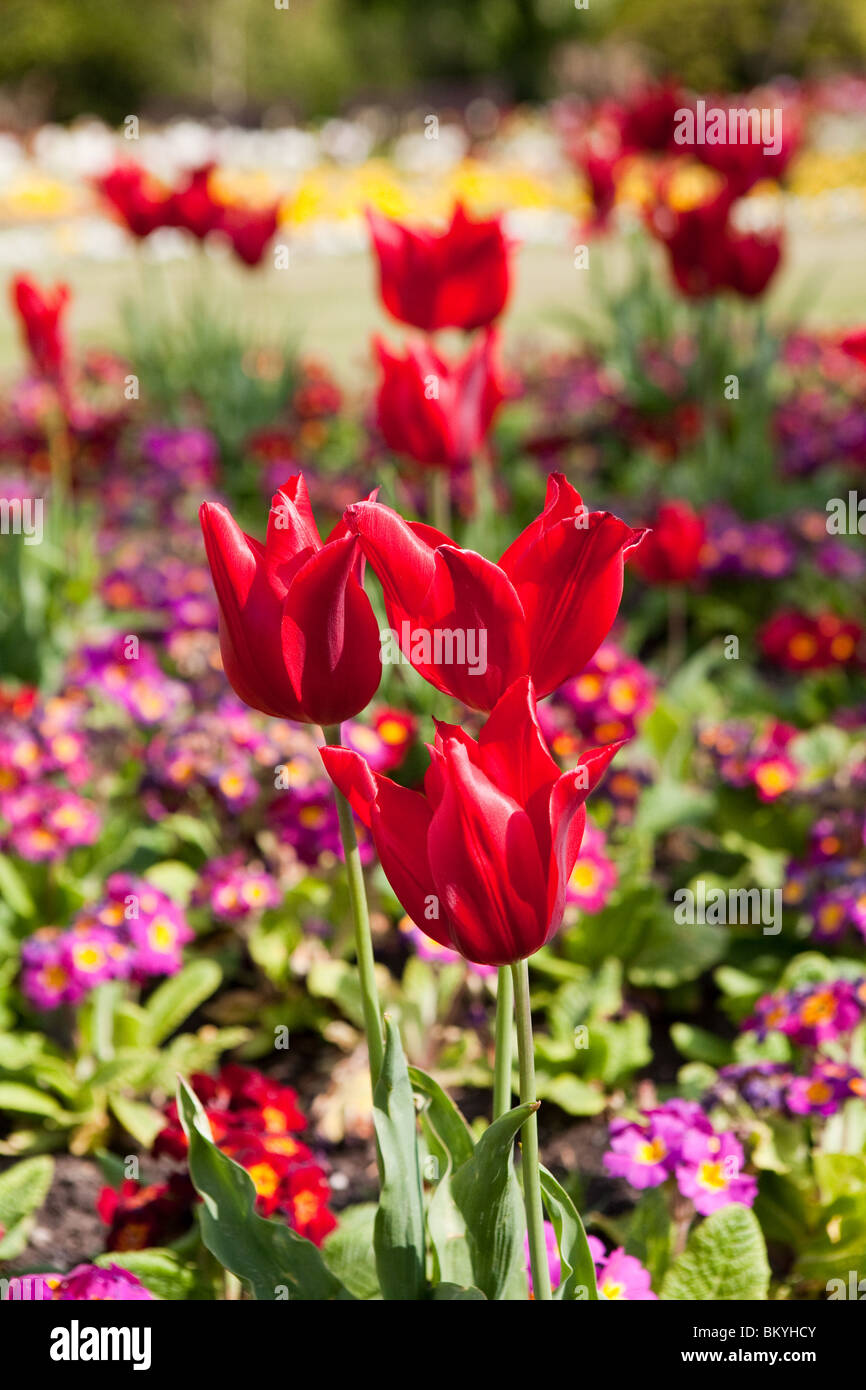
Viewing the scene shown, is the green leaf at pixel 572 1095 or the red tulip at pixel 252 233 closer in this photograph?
the green leaf at pixel 572 1095

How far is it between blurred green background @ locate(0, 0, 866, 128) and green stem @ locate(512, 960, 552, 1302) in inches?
833

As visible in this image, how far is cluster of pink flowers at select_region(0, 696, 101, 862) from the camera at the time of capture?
8.21 ft

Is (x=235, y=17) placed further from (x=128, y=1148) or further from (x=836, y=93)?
(x=128, y=1148)

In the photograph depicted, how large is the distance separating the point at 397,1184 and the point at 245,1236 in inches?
7.8

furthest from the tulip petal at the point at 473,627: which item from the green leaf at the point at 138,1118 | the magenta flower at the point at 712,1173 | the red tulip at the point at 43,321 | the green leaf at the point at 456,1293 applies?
the red tulip at the point at 43,321

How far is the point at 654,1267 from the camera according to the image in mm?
1660

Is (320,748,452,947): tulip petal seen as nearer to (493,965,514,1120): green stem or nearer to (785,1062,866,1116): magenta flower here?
(493,965,514,1120): green stem

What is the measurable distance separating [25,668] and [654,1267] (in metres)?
2.25

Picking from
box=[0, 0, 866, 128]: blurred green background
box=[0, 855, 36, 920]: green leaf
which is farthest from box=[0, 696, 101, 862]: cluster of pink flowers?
box=[0, 0, 866, 128]: blurred green background

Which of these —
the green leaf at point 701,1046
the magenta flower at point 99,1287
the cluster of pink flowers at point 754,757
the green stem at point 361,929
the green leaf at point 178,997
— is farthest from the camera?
the cluster of pink flowers at point 754,757

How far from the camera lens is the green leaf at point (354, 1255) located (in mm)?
1572

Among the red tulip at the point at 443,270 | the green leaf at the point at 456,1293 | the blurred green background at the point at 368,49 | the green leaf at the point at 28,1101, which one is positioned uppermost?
the blurred green background at the point at 368,49

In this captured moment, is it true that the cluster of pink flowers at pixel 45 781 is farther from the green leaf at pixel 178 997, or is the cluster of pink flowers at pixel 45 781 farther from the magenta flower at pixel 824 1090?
the magenta flower at pixel 824 1090

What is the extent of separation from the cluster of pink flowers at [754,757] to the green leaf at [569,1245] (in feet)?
4.87
